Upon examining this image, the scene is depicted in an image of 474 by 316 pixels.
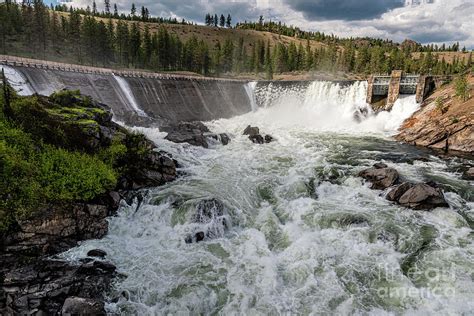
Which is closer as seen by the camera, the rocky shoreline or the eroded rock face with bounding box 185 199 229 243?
the rocky shoreline

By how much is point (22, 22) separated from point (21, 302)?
93.6 meters

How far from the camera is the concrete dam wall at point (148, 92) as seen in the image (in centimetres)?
3167

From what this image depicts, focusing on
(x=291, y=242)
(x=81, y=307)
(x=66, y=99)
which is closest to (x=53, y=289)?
(x=81, y=307)

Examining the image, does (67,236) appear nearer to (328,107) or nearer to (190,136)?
(190,136)

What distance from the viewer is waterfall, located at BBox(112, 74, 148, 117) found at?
3871cm

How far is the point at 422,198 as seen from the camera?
17.2m

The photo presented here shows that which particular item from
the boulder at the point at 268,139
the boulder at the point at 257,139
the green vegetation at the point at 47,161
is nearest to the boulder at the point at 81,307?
the green vegetation at the point at 47,161

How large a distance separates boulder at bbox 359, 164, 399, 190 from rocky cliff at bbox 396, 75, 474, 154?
1510 centimetres

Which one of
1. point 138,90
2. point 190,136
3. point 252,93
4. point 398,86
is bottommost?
point 190,136

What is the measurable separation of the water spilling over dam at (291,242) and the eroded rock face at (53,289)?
804 mm

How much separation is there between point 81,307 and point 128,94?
33984 mm

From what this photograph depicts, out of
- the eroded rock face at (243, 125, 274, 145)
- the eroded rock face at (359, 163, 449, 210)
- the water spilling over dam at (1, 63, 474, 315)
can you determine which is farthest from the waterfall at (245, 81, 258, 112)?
the eroded rock face at (359, 163, 449, 210)

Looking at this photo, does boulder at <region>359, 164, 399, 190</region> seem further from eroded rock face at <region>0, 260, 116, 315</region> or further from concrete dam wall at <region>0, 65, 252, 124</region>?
concrete dam wall at <region>0, 65, 252, 124</region>

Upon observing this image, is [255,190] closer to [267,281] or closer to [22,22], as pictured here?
[267,281]
